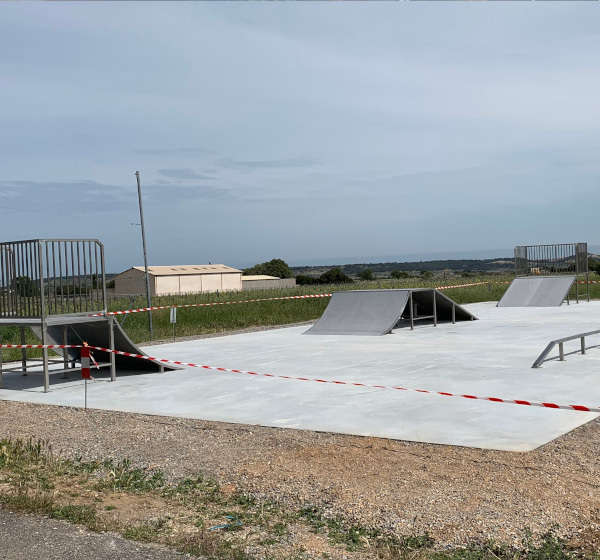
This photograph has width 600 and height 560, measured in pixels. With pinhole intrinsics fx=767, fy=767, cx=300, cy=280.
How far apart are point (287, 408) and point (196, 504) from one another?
12.1 feet

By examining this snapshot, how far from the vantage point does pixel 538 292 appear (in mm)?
28109

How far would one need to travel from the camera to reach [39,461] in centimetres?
702

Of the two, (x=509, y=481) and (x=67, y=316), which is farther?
(x=67, y=316)

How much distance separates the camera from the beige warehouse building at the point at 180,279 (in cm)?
8638

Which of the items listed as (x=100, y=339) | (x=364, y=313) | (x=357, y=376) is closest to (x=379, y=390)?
(x=357, y=376)

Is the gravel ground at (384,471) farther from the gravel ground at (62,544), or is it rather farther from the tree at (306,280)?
the tree at (306,280)

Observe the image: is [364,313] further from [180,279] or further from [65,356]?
[180,279]

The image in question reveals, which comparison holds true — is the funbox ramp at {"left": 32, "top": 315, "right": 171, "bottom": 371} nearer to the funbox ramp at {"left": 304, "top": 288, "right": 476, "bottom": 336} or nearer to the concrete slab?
the concrete slab

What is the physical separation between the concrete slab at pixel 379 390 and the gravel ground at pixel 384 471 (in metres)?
0.48

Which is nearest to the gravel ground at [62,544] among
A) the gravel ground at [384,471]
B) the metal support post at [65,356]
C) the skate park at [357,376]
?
the gravel ground at [384,471]

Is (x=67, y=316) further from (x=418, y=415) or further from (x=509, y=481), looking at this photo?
(x=509, y=481)

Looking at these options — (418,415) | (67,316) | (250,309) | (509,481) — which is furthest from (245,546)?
(250,309)

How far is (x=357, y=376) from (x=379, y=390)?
1481 millimetres

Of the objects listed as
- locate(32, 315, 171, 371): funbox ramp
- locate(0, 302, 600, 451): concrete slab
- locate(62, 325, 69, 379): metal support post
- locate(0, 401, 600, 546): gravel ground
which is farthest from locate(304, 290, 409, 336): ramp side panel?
locate(0, 401, 600, 546): gravel ground
